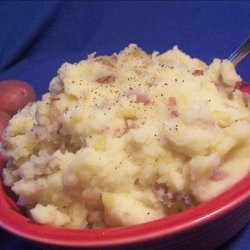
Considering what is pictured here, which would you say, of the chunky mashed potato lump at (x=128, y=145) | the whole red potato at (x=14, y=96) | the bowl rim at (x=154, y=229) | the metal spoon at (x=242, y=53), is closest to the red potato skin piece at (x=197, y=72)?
the chunky mashed potato lump at (x=128, y=145)

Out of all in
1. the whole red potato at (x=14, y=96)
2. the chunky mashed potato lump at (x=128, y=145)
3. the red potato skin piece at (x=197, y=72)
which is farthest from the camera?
the whole red potato at (x=14, y=96)

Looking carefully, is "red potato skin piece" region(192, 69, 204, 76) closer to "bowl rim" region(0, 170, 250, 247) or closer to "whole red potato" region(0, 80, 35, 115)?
"bowl rim" region(0, 170, 250, 247)

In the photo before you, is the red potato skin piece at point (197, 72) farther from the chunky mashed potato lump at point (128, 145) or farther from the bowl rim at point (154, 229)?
the bowl rim at point (154, 229)

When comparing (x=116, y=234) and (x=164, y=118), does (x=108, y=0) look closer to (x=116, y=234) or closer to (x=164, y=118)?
(x=164, y=118)

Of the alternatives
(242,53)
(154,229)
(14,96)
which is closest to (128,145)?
(154,229)

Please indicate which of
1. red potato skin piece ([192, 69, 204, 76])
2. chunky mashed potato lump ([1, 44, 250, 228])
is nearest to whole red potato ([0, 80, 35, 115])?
chunky mashed potato lump ([1, 44, 250, 228])

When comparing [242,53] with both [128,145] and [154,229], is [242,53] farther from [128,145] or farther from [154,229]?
[154,229]
